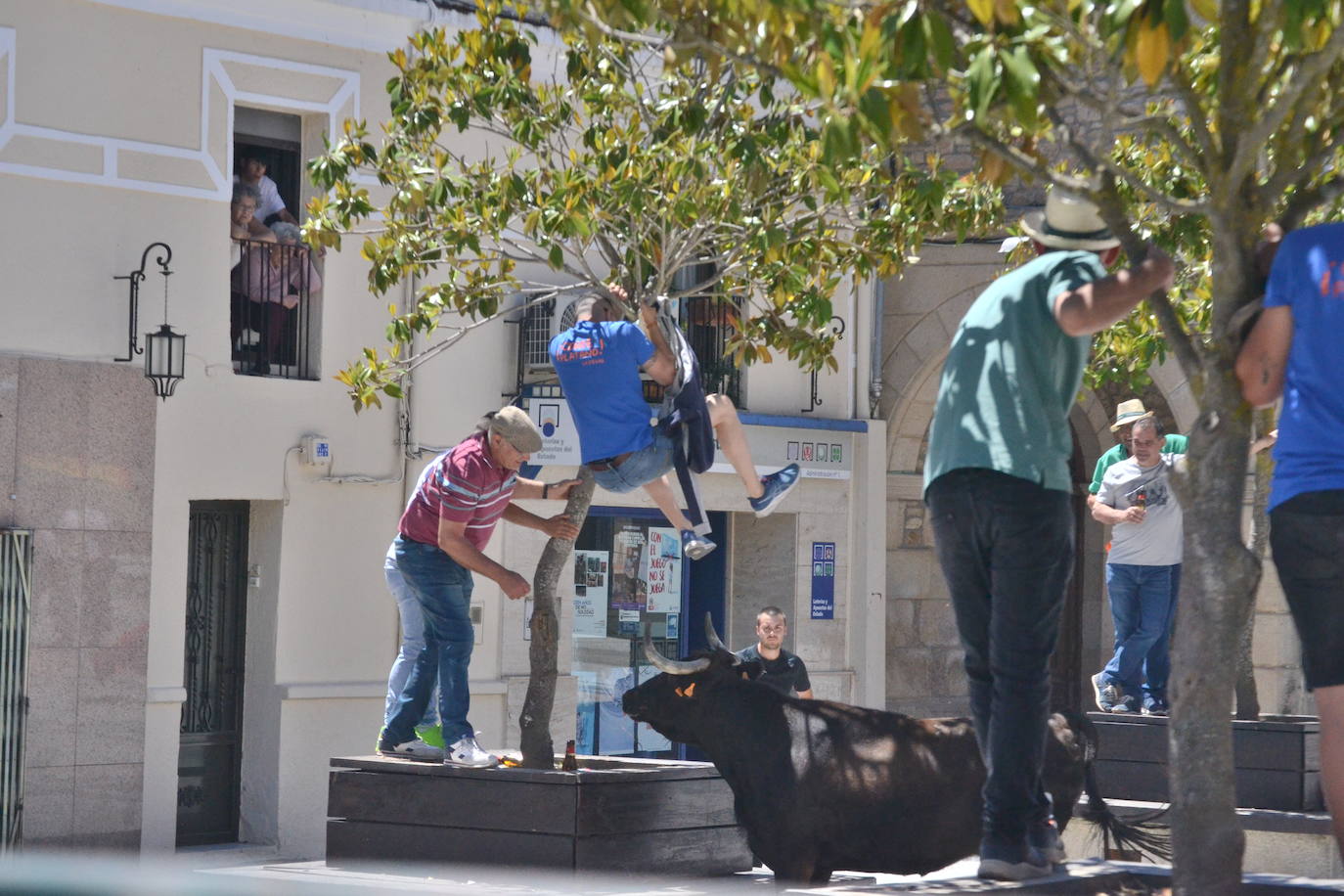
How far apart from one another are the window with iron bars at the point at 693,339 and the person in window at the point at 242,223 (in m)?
2.28

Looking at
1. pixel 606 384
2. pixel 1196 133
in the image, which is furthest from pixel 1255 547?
pixel 1196 133

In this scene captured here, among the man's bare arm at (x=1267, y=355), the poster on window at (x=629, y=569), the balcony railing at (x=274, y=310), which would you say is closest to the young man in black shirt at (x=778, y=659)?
the balcony railing at (x=274, y=310)

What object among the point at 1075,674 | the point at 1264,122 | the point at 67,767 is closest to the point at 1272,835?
the point at 1264,122

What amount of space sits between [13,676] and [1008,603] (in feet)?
30.6

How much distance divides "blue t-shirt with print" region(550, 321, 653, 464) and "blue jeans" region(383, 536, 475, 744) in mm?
823

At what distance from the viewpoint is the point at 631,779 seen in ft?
28.1

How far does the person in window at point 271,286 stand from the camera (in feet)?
47.4

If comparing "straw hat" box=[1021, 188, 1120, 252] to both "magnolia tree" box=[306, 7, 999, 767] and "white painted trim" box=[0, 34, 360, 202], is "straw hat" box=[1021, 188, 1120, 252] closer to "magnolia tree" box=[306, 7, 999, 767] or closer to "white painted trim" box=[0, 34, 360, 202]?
"magnolia tree" box=[306, 7, 999, 767]

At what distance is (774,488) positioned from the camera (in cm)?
1017

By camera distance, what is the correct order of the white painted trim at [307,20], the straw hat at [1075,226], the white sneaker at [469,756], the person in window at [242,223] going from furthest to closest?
1. the person in window at [242,223]
2. the white painted trim at [307,20]
3. the white sneaker at [469,756]
4. the straw hat at [1075,226]

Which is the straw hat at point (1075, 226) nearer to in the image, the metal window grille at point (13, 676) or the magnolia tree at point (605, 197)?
the magnolia tree at point (605, 197)

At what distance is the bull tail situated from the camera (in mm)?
8219

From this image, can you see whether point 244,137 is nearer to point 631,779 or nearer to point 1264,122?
point 631,779

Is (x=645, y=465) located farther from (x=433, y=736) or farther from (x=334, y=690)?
(x=334, y=690)
